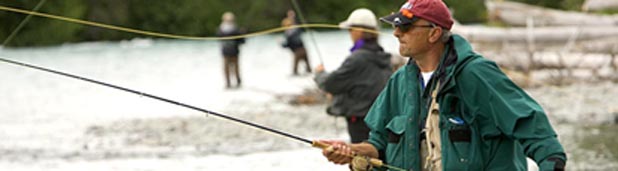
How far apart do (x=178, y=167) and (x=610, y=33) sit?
1220cm

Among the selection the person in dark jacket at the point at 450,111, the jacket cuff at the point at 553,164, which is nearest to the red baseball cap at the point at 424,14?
the person in dark jacket at the point at 450,111

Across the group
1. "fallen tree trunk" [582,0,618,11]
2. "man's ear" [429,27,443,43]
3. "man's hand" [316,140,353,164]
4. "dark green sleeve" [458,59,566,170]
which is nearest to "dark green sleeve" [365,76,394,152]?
"man's hand" [316,140,353,164]

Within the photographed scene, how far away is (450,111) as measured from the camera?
437 centimetres

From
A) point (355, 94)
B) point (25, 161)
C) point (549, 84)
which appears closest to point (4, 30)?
point (549, 84)

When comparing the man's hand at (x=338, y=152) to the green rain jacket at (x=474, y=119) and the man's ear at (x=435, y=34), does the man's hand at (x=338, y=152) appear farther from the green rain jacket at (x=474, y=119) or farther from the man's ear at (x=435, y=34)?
the man's ear at (x=435, y=34)

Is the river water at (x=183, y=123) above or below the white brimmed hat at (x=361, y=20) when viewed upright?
above

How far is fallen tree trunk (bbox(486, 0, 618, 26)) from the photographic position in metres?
22.7

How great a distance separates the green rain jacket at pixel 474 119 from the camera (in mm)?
4215

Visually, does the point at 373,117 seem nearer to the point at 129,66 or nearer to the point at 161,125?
the point at 161,125

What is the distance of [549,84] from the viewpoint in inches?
747

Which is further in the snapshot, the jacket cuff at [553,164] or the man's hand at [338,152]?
the man's hand at [338,152]

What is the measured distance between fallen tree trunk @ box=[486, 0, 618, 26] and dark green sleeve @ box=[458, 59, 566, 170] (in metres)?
18.4

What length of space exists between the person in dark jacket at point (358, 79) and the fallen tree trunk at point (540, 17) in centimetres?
1449

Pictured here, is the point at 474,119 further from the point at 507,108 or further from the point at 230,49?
the point at 230,49
